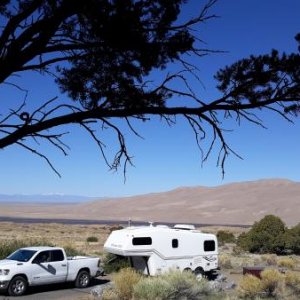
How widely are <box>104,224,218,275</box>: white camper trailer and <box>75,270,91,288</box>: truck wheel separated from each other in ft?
7.06

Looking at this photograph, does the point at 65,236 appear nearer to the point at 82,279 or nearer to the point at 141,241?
the point at 141,241

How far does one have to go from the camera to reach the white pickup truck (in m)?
18.7

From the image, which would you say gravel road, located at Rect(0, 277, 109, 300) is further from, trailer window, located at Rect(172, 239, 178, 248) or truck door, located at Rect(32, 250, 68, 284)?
trailer window, located at Rect(172, 239, 178, 248)

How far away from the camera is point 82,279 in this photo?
835 inches

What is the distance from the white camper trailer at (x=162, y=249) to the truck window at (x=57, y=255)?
3.32m

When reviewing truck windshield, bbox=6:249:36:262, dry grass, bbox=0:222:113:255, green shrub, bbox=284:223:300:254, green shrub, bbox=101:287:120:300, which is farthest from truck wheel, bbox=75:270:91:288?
green shrub, bbox=284:223:300:254

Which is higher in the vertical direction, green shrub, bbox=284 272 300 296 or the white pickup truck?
the white pickup truck

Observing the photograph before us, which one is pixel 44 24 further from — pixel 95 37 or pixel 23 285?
pixel 23 285

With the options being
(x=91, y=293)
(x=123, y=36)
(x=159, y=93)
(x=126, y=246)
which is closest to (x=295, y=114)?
(x=159, y=93)

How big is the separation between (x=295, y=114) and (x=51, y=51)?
311 centimetres

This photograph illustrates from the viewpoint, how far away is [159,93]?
6523mm

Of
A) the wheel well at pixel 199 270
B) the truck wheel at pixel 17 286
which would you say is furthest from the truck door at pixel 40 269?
the wheel well at pixel 199 270

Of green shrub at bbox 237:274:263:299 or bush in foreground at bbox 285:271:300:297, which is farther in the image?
bush in foreground at bbox 285:271:300:297

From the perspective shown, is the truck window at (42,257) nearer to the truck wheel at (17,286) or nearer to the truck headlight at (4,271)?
the truck wheel at (17,286)
